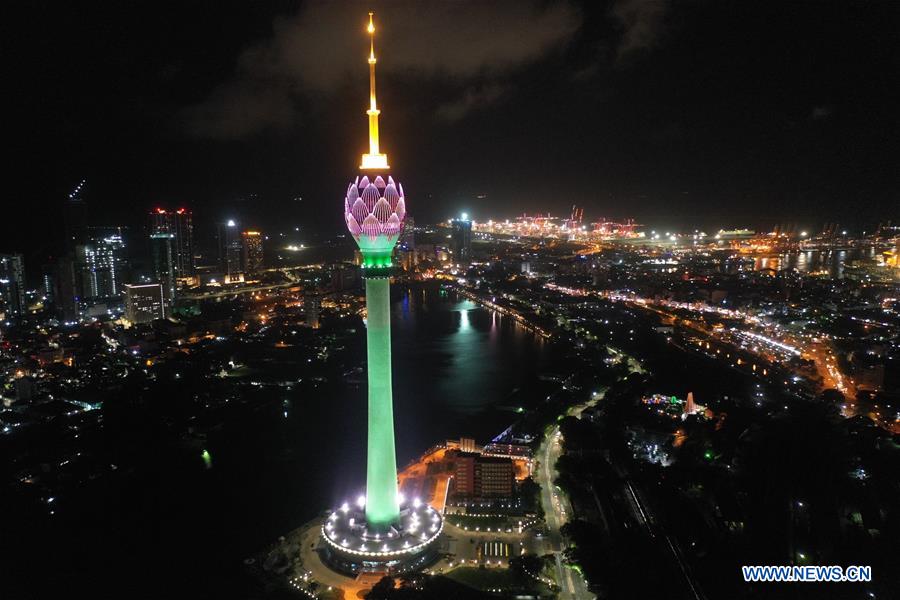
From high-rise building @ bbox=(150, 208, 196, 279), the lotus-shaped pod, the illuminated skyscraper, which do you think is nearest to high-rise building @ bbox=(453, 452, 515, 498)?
the illuminated skyscraper

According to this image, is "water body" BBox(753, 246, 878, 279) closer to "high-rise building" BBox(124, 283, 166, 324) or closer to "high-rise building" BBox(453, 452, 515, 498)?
"high-rise building" BBox(453, 452, 515, 498)

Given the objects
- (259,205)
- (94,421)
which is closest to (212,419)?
(94,421)

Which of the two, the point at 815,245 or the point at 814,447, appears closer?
the point at 814,447

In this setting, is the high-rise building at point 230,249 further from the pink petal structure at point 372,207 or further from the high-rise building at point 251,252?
the pink petal structure at point 372,207

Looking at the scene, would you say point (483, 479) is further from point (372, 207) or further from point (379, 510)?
point (372, 207)

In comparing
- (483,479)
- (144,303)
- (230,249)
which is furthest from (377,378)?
(230,249)

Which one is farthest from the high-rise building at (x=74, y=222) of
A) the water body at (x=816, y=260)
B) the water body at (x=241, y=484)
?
the water body at (x=816, y=260)

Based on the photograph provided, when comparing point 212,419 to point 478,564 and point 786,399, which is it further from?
point 786,399
